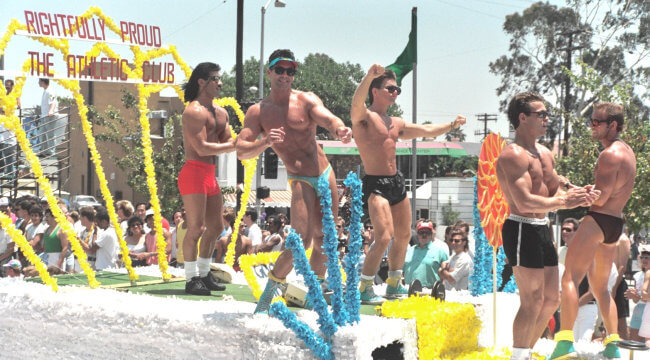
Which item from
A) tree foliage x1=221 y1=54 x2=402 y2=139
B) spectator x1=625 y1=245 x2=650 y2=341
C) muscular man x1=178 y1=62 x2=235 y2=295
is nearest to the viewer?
muscular man x1=178 y1=62 x2=235 y2=295

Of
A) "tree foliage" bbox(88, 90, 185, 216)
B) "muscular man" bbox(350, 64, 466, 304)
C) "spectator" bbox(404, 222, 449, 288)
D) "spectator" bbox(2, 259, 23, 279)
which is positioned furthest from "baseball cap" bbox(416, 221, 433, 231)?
"tree foliage" bbox(88, 90, 185, 216)

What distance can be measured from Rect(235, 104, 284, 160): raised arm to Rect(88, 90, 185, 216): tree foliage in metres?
22.1

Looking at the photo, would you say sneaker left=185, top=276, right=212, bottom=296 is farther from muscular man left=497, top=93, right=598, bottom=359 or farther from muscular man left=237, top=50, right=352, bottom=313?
muscular man left=497, top=93, right=598, bottom=359

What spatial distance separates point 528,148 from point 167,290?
11.6 feet

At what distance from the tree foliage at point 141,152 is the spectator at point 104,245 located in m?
17.2

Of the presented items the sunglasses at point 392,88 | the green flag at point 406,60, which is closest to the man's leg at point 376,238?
the sunglasses at point 392,88

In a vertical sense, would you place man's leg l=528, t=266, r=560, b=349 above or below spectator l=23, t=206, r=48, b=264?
above

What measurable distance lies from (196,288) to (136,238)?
14.3 feet

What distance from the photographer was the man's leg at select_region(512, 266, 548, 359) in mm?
4789

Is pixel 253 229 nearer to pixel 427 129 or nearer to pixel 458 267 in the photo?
pixel 458 267

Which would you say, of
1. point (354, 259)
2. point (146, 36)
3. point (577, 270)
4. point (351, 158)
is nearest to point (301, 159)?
point (354, 259)

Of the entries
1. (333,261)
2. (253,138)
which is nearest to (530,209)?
(333,261)

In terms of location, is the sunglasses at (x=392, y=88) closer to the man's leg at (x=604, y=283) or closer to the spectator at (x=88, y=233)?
the man's leg at (x=604, y=283)

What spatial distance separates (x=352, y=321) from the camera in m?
4.48
